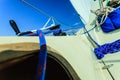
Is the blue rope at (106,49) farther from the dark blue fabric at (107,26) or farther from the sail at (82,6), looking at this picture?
the sail at (82,6)

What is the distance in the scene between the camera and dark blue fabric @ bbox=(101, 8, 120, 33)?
170 centimetres

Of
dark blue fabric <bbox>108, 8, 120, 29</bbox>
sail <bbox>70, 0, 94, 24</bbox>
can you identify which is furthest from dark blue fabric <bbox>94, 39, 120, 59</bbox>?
sail <bbox>70, 0, 94, 24</bbox>

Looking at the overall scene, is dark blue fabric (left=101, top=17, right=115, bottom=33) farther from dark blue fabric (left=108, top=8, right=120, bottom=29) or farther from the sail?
the sail

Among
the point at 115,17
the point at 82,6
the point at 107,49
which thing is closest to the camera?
the point at 107,49

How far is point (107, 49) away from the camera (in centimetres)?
152

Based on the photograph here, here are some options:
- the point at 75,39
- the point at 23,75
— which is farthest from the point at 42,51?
the point at 75,39

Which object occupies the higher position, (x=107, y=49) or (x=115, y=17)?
(x=115, y=17)

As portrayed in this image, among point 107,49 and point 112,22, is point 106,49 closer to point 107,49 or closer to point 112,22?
point 107,49

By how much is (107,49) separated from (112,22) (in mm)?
288

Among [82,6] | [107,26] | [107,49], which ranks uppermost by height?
[82,6]

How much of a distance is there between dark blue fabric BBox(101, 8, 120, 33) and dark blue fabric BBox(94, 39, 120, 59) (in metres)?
0.19

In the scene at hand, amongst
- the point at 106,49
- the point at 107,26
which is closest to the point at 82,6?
the point at 107,26

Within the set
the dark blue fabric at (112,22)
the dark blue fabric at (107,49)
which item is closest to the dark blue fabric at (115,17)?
the dark blue fabric at (112,22)

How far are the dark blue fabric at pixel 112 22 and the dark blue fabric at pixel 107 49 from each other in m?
0.19
